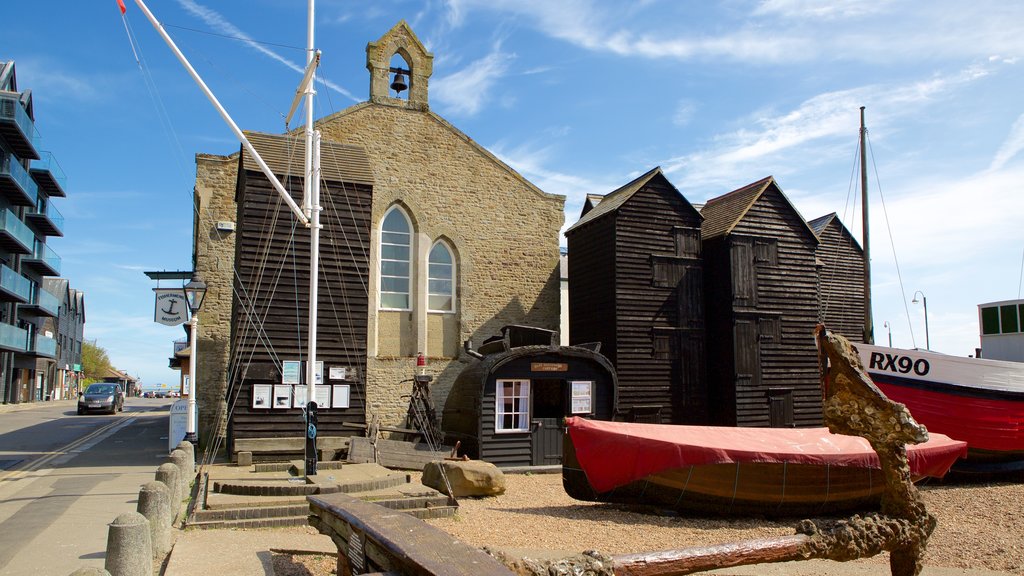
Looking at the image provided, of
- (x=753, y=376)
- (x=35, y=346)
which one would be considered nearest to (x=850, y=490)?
(x=753, y=376)

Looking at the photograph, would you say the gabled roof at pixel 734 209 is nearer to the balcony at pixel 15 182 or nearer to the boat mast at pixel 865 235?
the boat mast at pixel 865 235

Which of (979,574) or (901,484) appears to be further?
(979,574)

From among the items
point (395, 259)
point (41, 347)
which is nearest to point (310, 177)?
point (395, 259)

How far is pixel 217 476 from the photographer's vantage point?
13.2 meters

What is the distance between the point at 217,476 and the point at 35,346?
45414 millimetres

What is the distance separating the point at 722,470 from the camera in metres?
11.2

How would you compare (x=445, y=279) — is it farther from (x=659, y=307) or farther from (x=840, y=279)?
(x=840, y=279)

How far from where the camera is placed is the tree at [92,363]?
84.8 meters

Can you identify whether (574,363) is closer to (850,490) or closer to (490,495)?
(490,495)

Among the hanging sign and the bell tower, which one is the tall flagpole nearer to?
the hanging sign

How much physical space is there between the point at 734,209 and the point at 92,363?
287ft

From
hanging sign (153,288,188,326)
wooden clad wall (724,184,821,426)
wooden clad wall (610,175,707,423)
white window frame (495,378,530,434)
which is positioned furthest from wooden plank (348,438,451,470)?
wooden clad wall (724,184,821,426)

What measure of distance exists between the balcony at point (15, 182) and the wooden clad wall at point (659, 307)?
37.9m

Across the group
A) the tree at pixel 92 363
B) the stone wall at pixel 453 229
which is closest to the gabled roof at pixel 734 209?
the stone wall at pixel 453 229
